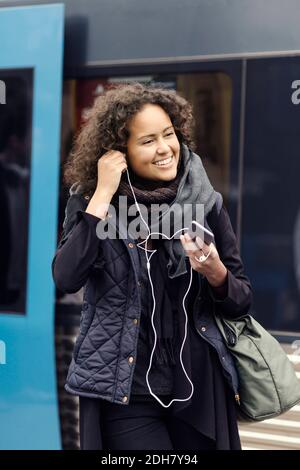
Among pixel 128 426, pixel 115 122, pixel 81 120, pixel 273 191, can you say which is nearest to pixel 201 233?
pixel 115 122

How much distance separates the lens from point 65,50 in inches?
142

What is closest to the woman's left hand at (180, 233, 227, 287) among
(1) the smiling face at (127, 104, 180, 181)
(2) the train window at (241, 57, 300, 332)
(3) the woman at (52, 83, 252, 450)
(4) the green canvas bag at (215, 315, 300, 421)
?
(3) the woman at (52, 83, 252, 450)

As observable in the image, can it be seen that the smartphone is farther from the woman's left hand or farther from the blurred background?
the blurred background

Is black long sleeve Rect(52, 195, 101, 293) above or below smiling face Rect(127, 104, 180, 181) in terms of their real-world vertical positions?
below

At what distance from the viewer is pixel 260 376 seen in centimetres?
208

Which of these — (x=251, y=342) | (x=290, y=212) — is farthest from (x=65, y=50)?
(x=251, y=342)

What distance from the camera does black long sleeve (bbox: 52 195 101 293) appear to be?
2000mm

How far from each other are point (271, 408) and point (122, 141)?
0.85m

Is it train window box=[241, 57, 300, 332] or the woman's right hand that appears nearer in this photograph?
the woman's right hand

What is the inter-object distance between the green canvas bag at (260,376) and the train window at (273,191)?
3.80 ft

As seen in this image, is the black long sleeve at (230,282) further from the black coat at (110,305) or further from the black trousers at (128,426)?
the black trousers at (128,426)

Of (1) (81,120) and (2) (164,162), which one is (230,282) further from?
(1) (81,120)

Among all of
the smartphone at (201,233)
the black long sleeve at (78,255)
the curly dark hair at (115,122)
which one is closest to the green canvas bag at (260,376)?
the smartphone at (201,233)

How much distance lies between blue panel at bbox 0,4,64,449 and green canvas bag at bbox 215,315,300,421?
1597 mm
